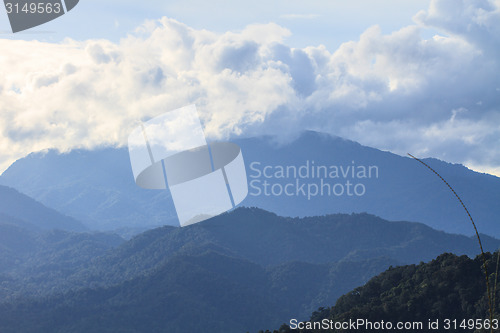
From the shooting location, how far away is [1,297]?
171250 mm

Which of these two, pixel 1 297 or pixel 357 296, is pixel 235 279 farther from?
pixel 357 296

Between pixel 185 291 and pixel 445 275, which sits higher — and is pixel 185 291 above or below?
below

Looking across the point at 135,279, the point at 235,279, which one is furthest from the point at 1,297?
the point at 235,279

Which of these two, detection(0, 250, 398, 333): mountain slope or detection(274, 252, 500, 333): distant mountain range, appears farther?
detection(0, 250, 398, 333): mountain slope

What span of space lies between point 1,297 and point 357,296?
417 feet

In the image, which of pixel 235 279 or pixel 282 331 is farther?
pixel 235 279

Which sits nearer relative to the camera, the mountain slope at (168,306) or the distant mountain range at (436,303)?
the distant mountain range at (436,303)

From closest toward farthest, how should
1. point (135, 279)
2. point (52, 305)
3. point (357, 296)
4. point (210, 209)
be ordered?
point (210, 209)
point (357, 296)
point (52, 305)
point (135, 279)

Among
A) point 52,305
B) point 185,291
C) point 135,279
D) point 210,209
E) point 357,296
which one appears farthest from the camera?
point 135,279

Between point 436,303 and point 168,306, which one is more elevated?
point 436,303

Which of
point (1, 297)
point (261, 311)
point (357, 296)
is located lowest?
point (261, 311)

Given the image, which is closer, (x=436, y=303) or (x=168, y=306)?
(x=436, y=303)

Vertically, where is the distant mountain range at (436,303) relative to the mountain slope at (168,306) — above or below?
above

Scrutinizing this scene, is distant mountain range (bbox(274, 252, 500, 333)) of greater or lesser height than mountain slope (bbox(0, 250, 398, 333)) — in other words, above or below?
above
